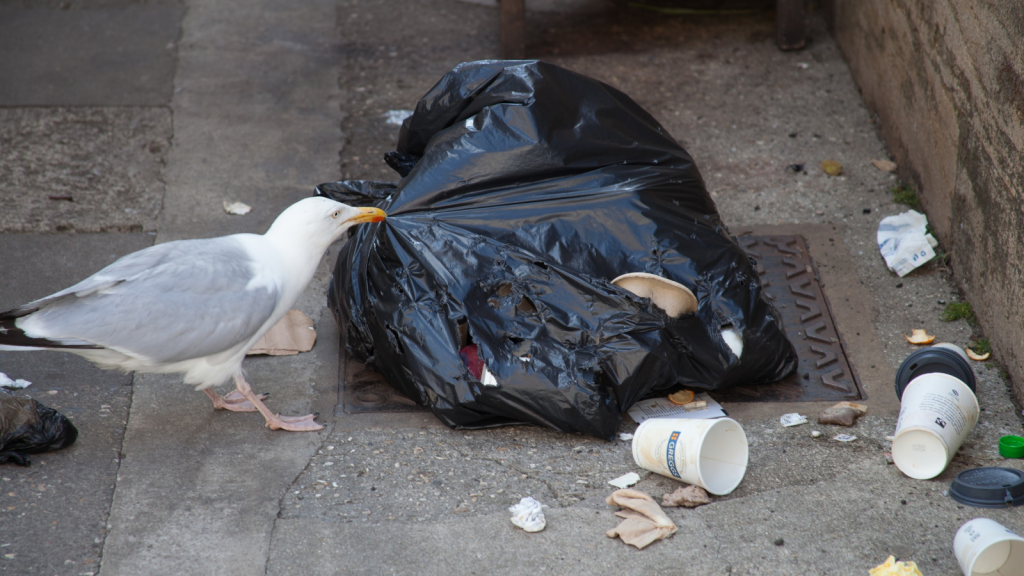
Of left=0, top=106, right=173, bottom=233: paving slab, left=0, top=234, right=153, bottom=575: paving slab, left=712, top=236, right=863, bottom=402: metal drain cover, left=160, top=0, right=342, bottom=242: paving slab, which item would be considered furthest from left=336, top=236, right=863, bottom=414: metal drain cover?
left=0, top=106, right=173, bottom=233: paving slab

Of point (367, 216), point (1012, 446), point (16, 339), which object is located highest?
point (367, 216)

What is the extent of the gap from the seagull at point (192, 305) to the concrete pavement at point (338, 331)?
31 centimetres

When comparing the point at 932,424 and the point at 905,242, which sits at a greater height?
the point at 932,424

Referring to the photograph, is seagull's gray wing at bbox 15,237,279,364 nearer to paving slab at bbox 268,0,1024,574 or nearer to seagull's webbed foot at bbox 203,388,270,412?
seagull's webbed foot at bbox 203,388,270,412

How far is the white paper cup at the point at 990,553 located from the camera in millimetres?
2037

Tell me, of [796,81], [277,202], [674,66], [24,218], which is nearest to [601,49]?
[674,66]

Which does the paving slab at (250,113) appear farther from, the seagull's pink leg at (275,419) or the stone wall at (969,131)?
the stone wall at (969,131)

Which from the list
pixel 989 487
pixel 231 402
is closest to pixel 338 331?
pixel 231 402

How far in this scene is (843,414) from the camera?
109 inches

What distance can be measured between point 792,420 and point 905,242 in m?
1.28

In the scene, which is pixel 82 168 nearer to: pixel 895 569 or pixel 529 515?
pixel 529 515

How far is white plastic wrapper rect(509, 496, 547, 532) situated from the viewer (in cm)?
235

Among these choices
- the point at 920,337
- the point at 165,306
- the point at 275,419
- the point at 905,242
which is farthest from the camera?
the point at 905,242

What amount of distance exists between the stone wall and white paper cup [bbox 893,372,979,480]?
1.50 feet
